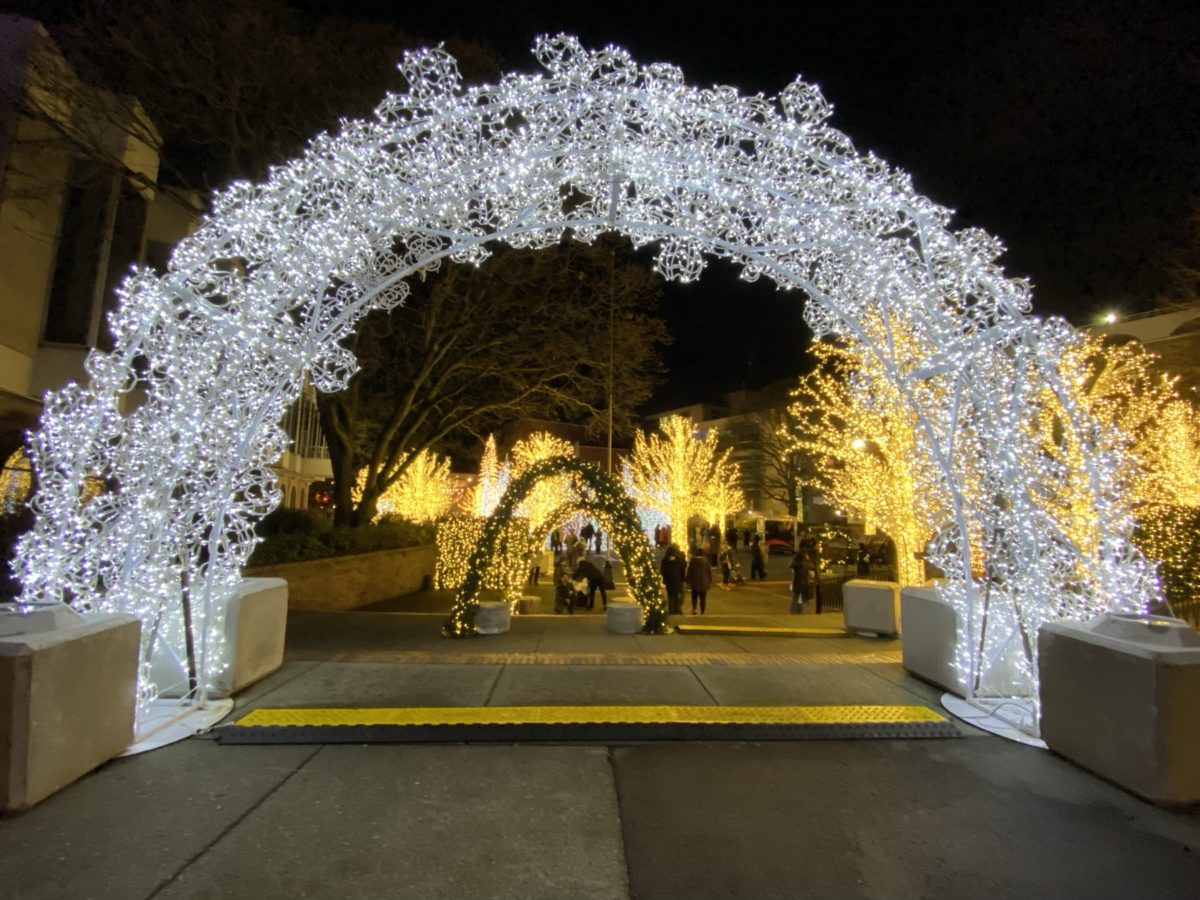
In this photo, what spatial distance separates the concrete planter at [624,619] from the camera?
9391 millimetres

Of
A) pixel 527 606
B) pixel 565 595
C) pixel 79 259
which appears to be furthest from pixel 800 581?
pixel 79 259

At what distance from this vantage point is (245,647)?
5676 mm

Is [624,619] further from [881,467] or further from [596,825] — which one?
[881,467]

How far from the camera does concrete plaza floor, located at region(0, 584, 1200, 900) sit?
9.80ft

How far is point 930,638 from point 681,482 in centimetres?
2312

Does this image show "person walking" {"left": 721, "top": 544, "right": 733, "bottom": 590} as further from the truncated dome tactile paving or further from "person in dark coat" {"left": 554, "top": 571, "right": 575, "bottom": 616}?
the truncated dome tactile paving

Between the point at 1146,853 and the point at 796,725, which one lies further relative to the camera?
the point at 796,725

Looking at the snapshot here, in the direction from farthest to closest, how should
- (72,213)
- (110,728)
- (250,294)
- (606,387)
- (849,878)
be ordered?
1. (606,387)
2. (72,213)
3. (250,294)
4. (110,728)
5. (849,878)

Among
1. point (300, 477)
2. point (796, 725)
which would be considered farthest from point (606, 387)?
point (300, 477)

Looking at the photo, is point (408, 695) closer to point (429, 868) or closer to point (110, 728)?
point (110, 728)

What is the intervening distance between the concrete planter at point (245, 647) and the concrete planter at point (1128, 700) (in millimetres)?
6134

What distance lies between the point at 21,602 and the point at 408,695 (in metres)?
2.66

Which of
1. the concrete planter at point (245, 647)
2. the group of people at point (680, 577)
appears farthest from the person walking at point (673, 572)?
the concrete planter at point (245, 647)

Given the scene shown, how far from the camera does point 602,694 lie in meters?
5.64
